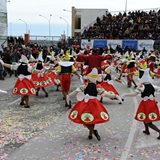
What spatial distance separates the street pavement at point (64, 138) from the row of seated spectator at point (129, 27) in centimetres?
2349

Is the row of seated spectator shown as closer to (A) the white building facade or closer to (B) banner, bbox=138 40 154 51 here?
(B) banner, bbox=138 40 154 51

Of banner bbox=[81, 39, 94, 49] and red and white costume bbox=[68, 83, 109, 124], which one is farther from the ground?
banner bbox=[81, 39, 94, 49]

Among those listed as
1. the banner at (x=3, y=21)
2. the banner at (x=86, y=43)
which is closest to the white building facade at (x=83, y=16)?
the banner at (x=86, y=43)

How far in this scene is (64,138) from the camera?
6441 millimetres

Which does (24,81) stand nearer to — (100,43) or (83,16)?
(100,43)

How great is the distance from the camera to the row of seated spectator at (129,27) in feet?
103

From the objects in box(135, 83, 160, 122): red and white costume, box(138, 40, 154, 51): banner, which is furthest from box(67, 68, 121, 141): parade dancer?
box(138, 40, 154, 51): banner

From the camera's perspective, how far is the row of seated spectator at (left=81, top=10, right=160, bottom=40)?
31.4m

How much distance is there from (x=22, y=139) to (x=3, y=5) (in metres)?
17.9

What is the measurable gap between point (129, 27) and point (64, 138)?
2968 cm

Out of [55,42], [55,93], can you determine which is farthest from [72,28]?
[55,93]

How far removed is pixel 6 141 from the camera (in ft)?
20.2

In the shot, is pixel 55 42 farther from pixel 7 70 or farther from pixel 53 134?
pixel 53 134

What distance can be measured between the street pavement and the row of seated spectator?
23.5 m
